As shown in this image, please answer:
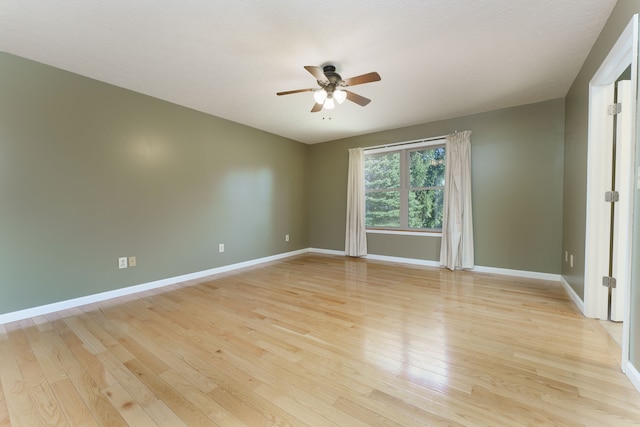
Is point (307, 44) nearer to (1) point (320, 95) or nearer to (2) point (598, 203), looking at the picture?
(1) point (320, 95)

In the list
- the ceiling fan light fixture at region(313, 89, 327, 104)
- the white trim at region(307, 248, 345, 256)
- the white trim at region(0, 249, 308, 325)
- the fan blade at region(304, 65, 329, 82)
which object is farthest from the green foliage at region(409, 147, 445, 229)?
the white trim at region(0, 249, 308, 325)

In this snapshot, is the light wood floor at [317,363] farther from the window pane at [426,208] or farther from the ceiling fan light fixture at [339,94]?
the ceiling fan light fixture at [339,94]

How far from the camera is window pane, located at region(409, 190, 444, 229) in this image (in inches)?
174

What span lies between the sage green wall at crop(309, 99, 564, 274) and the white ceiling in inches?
17.2

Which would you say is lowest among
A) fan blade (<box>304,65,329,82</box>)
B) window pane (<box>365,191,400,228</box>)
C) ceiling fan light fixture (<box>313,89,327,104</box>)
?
window pane (<box>365,191,400,228</box>)

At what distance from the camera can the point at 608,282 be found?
7.59 ft

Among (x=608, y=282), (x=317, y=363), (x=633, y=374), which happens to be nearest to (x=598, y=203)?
(x=608, y=282)

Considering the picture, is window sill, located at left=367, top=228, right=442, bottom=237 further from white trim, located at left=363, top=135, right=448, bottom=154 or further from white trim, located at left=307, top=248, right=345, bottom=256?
white trim, located at left=363, top=135, right=448, bottom=154

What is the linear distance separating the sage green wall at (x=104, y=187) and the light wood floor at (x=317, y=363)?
52 cm

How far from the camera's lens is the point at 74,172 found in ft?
9.05

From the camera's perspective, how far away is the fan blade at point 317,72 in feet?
7.12

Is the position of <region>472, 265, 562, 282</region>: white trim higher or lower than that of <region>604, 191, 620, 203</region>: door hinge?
lower

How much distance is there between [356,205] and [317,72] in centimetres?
319

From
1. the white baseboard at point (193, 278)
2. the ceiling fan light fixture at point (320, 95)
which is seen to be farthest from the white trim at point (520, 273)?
the ceiling fan light fixture at point (320, 95)
